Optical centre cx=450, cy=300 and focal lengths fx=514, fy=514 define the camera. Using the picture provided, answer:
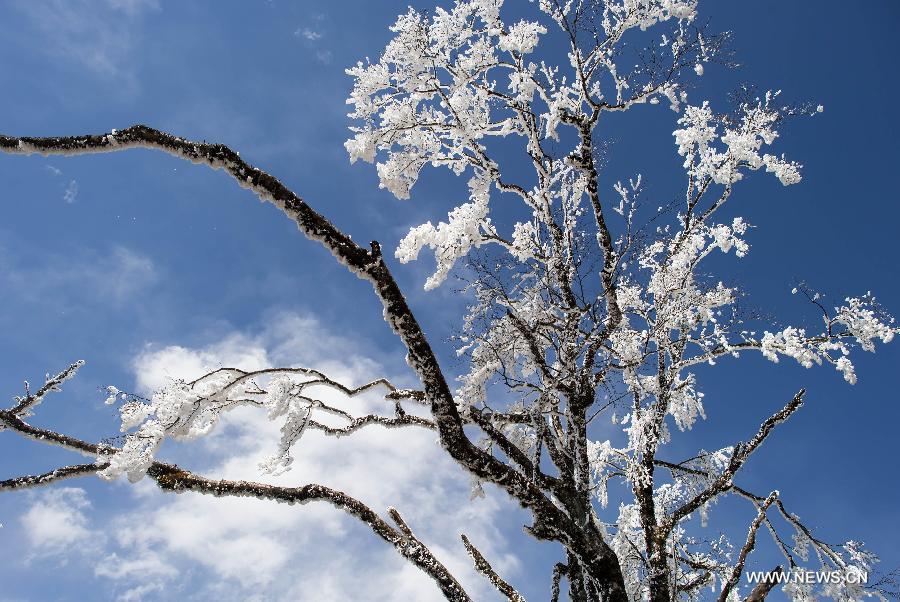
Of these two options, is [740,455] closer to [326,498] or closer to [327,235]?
[326,498]

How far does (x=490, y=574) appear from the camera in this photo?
19.0 ft

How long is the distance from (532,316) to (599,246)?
1471 mm

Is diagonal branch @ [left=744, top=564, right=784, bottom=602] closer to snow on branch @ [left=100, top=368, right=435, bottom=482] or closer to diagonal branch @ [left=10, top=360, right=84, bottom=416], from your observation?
snow on branch @ [left=100, top=368, right=435, bottom=482]

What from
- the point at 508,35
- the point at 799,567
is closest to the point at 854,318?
the point at 799,567

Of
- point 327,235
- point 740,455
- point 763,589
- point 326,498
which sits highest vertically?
point 740,455

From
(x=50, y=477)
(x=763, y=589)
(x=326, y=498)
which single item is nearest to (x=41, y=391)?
(x=50, y=477)

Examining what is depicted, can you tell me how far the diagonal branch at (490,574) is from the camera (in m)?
5.56

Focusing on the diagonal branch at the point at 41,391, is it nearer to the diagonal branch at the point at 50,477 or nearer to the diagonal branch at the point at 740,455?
the diagonal branch at the point at 50,477

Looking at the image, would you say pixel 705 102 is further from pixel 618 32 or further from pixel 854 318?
pixel 854 318

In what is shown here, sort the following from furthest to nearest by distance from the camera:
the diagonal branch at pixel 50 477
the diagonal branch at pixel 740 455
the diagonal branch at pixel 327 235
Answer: the diagonal branch at pixel 740 455 < the diagonal branch at pixel 50 477 < the diagonal branch at pixel 327 235

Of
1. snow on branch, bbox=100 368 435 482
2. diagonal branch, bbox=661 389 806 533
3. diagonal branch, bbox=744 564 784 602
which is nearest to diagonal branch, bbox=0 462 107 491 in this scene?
snow on branch, bbox=100 368 435 482

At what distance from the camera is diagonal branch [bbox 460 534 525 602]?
556 centimetres

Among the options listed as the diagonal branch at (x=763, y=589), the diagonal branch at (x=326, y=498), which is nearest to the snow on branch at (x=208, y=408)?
the diagonal branch at (x=326, y=498)

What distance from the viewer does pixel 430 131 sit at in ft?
29.7
